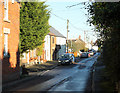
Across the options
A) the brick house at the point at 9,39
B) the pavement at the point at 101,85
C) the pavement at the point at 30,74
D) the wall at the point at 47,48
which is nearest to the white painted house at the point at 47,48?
the wall at the point at 47,48

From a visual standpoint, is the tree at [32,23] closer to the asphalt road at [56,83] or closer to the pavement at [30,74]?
the pavement at [30,74]

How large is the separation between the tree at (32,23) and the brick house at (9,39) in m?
6.12

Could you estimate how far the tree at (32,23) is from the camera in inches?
982

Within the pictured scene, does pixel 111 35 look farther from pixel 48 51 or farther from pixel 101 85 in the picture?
pixel 48 51

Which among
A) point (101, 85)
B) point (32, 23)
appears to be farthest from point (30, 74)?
point (101, 85)

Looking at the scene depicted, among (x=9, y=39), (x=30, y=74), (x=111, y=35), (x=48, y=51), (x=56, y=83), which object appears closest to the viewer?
(x=111, y=35)

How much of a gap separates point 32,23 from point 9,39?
884 centimetres

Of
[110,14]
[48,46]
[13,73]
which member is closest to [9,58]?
[13,73]

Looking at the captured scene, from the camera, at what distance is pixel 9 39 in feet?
56.1

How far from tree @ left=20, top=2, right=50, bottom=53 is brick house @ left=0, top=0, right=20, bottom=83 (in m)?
6.12

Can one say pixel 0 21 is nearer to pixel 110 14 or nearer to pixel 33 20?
pixel 110 14

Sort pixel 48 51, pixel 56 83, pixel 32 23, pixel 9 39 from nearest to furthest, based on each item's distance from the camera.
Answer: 1. pixel 56 83
2. pixel 9 39
3. pixel 32 23
4. pixel 48 51

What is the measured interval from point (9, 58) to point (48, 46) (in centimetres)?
2680

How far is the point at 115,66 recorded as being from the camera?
867cm
